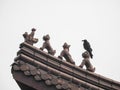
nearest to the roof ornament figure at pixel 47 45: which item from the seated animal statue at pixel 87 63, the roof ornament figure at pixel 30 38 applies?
the roof ornament figure at pixel 30 38

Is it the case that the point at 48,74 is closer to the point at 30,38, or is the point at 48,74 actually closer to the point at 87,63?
the point at 87,63

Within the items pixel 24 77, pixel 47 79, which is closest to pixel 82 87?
pixel 47 79

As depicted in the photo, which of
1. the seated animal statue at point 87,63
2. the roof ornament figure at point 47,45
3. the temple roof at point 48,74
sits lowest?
the temple roof at point 48,74

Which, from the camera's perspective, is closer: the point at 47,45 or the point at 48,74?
the point at 48,74

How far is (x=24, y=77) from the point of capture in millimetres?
8867

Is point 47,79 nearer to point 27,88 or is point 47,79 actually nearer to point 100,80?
point 27,88

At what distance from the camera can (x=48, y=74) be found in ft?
28.8

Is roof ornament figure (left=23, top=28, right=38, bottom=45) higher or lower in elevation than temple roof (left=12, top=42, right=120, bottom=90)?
higher

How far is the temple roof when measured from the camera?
28.7 feet

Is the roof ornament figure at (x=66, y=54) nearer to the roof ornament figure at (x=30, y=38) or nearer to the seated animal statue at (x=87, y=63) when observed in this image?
the seated animal statue at (x=87, y=63)

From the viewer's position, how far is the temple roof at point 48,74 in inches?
344

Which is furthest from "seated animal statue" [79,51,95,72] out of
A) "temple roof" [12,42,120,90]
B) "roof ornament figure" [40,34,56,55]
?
"roof ornament figure" [40,34,56,55]

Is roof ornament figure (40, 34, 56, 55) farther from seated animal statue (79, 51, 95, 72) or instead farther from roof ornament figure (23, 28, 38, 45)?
seated animal statue (79, 51, 95, 72)

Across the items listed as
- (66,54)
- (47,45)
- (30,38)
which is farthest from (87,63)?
(30,38)
